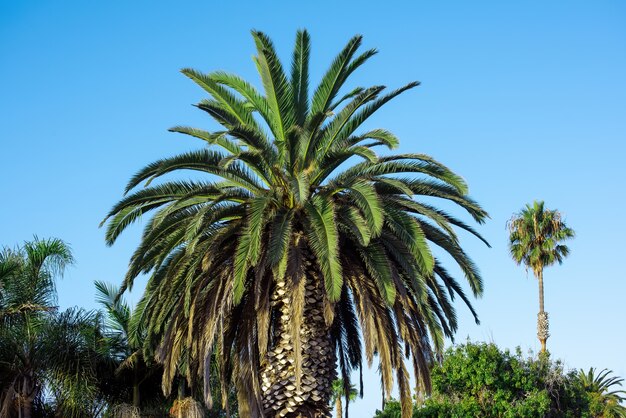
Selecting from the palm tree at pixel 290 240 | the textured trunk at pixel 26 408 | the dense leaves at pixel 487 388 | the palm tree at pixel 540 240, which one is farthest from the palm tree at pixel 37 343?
the palm tree at pixel 540 240

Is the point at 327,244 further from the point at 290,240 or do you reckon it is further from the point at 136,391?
the point at 136,391

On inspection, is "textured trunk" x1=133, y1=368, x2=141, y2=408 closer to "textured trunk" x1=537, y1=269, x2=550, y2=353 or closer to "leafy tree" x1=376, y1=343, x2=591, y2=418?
"leafy tree" x1=376, y1=343, x2=591, y2=418

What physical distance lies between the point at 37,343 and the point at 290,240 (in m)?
9.69

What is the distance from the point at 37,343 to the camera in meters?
Result: 25.5

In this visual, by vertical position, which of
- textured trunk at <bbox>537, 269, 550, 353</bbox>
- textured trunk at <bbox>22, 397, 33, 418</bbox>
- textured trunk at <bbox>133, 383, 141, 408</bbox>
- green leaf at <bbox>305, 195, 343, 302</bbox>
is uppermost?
textured trunk at <bbox>537, 269, 550, 353</bbox>

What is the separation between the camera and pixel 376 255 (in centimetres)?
1995

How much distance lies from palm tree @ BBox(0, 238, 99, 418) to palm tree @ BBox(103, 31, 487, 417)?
5.65 m

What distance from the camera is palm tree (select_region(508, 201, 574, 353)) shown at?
5172 cm

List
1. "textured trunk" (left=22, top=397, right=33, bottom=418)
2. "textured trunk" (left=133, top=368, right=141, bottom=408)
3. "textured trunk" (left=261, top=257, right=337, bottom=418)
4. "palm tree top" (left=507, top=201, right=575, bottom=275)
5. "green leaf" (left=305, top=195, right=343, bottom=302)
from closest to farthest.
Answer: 1. "green leaf" (left=305, top=195, right=343, bottom=302)
2. "textured trunk" (left=261, top=257, right=337, bottom=418)
3. "textured trunk" (left=22, top=397, right=33, bottom=418)
4. "textured trunk" (left=133, top=368, right=141, bottom=408)
5. "palm tree top" (left=507, top=201, right=575, bottom=275)

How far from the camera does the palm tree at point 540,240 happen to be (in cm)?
5172

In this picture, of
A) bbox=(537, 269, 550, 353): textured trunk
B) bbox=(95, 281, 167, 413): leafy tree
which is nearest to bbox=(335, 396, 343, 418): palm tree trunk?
bbox=(537, 269, 550, 353): textured trunk

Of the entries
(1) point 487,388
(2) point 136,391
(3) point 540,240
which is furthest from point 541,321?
(2) point 136,391

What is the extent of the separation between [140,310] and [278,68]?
707 cm

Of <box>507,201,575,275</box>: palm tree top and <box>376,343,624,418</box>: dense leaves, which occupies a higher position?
<box>507,201,575,275</box>: palm tree top
